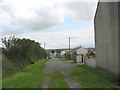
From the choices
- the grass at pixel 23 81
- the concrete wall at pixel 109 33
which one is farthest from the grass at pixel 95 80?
the grass at pixel 23 81

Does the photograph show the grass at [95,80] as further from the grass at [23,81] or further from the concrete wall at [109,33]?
the grass at [23,81]

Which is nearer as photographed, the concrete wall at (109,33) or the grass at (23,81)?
the grass at (23,81)

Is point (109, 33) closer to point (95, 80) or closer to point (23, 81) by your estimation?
point (95, 80)

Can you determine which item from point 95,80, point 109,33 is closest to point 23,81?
point 95,80

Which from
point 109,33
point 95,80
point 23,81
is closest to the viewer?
point 23,81

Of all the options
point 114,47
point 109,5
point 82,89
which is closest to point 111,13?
point 109,5

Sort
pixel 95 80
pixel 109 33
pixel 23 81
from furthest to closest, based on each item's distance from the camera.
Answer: pixel 109 33 < pixel 95 80 < pixel 23 81

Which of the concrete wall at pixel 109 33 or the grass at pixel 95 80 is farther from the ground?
the concrete wall at pixel 109 33

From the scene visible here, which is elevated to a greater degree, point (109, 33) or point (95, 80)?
point (109, 33)

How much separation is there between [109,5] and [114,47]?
14.1ft

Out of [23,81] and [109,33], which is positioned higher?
[109,33]

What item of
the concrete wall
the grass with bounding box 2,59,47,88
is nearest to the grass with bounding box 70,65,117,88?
the concrete wall

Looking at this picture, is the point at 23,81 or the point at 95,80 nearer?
the point at 23,81

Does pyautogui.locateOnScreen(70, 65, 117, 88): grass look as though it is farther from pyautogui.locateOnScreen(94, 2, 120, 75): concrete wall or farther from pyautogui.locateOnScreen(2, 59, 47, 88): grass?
pyautogui.locateOnScreen(2, 59, 47, 88): grass
